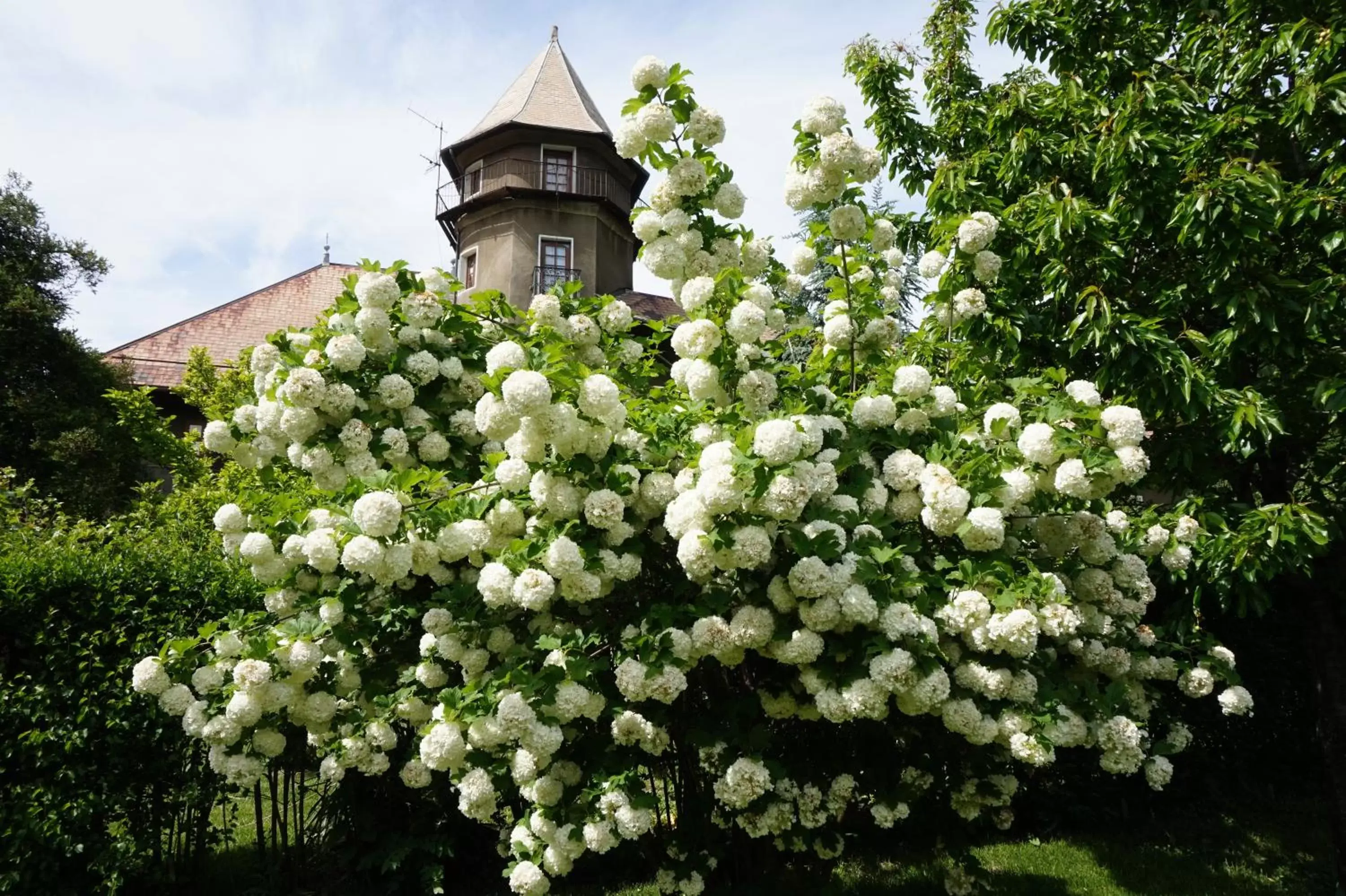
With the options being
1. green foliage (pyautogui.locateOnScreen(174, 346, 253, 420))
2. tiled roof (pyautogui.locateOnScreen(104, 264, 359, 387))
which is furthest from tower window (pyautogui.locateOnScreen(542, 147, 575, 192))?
green foliage (pyautogui.locateOnScreen(174, 346, 253, 420))

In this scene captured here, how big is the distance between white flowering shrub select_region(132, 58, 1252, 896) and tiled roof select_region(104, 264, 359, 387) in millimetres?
16945

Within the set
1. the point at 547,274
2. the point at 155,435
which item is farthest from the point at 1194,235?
the point at 547,274

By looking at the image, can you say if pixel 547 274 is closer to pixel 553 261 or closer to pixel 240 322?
pixel 553 261

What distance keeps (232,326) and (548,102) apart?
382 inches

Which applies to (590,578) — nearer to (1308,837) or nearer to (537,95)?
(1308,837)

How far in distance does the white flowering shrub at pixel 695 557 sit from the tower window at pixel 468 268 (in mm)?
16396

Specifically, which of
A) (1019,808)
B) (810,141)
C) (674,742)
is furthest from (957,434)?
(1019,808)

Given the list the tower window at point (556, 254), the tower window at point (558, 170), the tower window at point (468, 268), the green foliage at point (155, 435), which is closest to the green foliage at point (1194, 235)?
the green foliage at point (155, 435)

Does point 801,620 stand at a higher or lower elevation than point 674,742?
higher

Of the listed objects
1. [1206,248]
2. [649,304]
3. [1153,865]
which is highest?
[649,304]

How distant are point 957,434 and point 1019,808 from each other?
456 centimetres

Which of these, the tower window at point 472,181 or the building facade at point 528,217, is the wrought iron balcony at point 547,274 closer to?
the building facade at point 528,217

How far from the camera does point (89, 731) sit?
4270mm

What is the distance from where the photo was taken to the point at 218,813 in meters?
6.33
